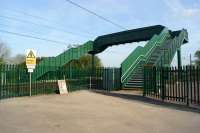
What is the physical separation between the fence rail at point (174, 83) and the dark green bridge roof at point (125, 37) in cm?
1400

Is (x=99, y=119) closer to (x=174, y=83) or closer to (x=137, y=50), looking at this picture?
(x=174, y=83)

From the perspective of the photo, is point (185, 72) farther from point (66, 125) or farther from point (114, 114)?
point (66, 125)

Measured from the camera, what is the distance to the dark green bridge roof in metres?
33.0

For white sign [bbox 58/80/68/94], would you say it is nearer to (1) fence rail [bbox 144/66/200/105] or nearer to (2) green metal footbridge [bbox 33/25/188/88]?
(2) green metal footbridge [bbox 33/25/188/88]

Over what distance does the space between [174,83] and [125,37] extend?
19403 millimetres

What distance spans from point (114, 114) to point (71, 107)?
2.54 meters

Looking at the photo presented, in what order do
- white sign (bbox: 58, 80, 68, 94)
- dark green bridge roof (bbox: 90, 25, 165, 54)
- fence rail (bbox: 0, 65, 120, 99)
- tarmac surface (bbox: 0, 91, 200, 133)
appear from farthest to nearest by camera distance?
1. dark green bridge roof (bbox: 90, 25, 165, 54)
2. white sign (bbox: 58, 80, 68, 94)
3. fence rail (bbox: 0, 65, 120, 99)
4. tarmac surface (bbox: 0, 91, 200, 133)

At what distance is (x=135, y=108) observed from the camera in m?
14.2

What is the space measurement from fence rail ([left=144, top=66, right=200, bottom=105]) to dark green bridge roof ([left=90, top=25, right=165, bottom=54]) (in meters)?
14.0

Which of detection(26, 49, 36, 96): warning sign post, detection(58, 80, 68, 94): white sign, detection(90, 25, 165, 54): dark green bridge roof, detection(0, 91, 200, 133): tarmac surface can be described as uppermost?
detection(90, 25, 165, 54): dark green bridge roof

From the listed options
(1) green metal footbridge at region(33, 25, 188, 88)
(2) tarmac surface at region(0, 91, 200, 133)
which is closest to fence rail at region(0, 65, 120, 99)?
(1) green metal footbridge at region(33, 25, 188, 88)

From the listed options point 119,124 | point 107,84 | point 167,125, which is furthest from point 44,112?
point 107,84

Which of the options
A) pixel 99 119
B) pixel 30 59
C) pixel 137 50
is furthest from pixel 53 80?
pixel 99 119

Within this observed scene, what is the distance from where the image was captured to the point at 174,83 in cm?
1666
